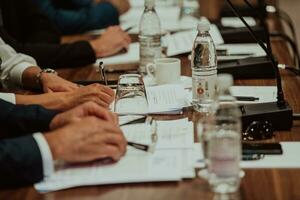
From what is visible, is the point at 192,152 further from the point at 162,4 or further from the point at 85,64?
the point at 162,4

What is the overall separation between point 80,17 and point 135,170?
5.75 feet

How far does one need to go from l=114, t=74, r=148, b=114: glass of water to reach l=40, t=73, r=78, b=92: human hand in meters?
0.21

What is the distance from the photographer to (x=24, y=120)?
148 cm

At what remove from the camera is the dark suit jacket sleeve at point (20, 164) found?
1220 millimetres

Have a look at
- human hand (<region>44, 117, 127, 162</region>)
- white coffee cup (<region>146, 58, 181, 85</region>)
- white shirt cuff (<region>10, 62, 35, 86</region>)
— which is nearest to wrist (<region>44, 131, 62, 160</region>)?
human hand (<region>44, 117, 127, 162</region>)

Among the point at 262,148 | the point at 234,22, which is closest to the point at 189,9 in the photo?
the point at 234,22

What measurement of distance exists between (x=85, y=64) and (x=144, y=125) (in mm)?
816

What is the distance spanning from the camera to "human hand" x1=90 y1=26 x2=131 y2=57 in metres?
2.35

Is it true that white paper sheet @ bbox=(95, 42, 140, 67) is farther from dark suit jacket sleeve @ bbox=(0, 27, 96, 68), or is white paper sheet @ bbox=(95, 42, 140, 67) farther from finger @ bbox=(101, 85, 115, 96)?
finger @ bbox=(101, 85, 115, 96)

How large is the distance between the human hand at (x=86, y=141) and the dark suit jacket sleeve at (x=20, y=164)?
0.04 metres

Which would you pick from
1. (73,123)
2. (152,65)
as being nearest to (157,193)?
(73,123)

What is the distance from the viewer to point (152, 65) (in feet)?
6.48

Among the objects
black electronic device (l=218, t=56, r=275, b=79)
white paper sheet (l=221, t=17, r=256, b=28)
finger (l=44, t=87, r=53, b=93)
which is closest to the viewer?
finger (l=44, t=87, r=53, b=93)

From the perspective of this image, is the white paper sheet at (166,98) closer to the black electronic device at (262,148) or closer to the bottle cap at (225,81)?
the black electronic device at (262,148)
